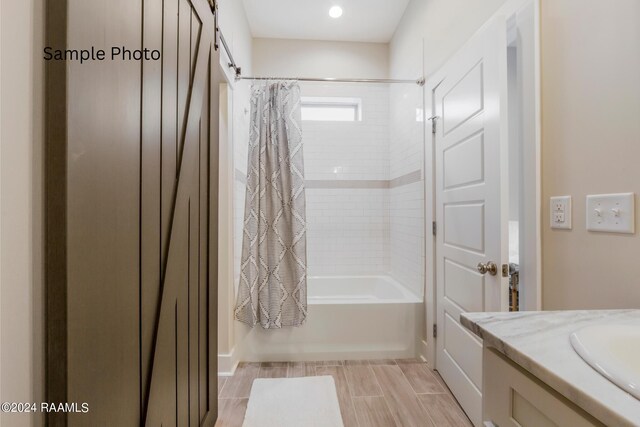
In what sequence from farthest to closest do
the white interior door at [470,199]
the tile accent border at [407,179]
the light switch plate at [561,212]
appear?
the tile accent border at [407,179]
the white interior door at [470,199]
the light switch plate at [561,212]

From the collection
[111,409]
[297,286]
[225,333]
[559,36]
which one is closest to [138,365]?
[111,409]

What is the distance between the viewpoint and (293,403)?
1.79 m

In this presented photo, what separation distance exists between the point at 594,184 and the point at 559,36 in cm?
57

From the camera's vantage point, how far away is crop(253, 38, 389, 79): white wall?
328 centimetres

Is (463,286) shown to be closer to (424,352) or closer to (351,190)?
(424,352)

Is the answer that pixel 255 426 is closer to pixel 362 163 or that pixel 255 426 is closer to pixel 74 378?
pixel 74 378

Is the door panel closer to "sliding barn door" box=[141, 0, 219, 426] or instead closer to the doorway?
the doorway

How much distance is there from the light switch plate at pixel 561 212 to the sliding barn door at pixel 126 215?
1369 millimetres

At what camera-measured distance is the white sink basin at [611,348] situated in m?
0.51

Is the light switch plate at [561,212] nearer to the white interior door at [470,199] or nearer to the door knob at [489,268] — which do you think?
the white interior door at [470,199]

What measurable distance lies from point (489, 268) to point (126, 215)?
1472 mm

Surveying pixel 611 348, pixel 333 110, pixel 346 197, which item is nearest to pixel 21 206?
pixel 611 348

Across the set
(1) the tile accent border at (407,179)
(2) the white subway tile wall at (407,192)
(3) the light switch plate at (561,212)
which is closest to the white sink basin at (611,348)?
(3) the light switch plate at (561,212)

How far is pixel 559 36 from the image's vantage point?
1128mm
